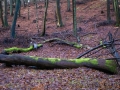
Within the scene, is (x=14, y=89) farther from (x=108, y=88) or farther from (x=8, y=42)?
(x=8, y=42)

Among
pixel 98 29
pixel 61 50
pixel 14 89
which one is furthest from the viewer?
pixel 98 29

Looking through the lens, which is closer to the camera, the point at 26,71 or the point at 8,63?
the point at 26,71

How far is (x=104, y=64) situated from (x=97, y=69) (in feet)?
1.34

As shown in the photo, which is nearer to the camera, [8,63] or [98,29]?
[8,63]

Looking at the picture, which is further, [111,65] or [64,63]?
[64,63]

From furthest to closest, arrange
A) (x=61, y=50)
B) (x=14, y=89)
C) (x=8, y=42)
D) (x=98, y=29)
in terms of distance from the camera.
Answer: (x=98, y=29)
(x=8, y=42)
(x=61, y=50)
(x=14, y=89)

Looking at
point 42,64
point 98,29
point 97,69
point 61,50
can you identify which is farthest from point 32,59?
point 98,29

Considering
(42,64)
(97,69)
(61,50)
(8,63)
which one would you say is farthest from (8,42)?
(97,69)

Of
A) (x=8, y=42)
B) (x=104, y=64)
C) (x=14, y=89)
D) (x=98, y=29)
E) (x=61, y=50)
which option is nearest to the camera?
(x=14, y=89)

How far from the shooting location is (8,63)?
10.1m

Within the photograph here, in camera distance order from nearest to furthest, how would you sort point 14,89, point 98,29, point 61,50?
point 14,89
point 61,50
point 98,29

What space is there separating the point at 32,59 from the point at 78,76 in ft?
7.50

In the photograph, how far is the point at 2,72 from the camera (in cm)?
944

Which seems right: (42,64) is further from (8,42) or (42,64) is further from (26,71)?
(8,42)
